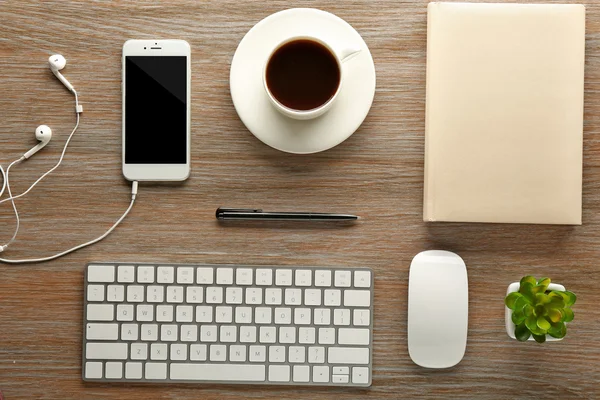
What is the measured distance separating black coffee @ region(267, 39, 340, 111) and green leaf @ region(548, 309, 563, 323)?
42cm

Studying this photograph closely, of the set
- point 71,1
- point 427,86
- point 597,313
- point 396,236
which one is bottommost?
point 597,313

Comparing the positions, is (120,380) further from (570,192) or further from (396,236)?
(570,192)

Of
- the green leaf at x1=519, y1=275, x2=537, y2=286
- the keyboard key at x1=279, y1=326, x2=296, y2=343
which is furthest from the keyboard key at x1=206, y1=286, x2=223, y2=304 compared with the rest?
the green leaf at x1=519, y1=275, x2=537, y2=286

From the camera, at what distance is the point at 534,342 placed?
0.79 metres

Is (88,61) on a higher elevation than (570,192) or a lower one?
higher

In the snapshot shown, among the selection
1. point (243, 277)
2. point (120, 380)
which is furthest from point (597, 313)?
point (120, 380)

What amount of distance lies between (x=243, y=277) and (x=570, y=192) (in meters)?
0.50

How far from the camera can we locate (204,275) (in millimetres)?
786

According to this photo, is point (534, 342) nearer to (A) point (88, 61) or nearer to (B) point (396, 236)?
(B) point (396, 236)

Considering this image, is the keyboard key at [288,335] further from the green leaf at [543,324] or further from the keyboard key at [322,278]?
the green leaf at [543,324]

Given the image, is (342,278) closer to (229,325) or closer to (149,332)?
(229,325)

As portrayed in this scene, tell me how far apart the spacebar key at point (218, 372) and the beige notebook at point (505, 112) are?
35cm

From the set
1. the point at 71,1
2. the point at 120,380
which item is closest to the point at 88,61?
the point at 71,1

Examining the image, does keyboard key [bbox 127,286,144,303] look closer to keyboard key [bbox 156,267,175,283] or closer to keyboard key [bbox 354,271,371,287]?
keyboard key [bbox 156,267,175,283]
